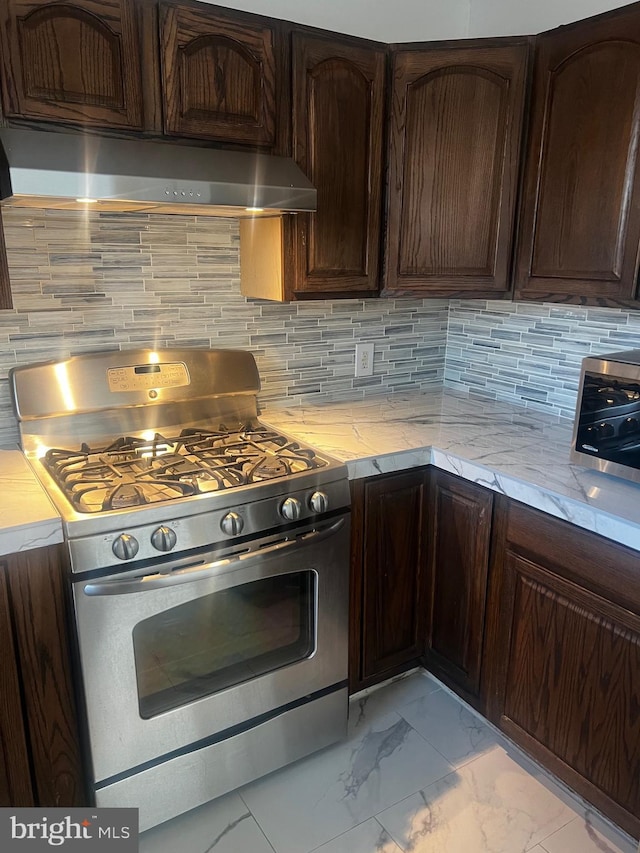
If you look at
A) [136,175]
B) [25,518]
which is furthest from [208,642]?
[136,175]

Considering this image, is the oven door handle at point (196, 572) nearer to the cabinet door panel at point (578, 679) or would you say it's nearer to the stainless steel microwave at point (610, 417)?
the cabinet door panel at point (578, 679)

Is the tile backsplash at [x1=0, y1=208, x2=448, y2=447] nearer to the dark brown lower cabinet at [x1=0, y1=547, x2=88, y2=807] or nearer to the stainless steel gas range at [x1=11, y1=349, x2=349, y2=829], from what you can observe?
the stainless steel gas range at [x1=11, y1=349, x2=349, y2=829]

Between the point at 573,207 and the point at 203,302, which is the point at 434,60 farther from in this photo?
the point at 203,302

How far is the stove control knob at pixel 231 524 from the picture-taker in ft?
4.88

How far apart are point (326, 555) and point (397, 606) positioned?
452mm

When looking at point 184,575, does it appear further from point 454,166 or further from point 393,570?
point 454,166

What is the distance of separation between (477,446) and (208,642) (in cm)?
96

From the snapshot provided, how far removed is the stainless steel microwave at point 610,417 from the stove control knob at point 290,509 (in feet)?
2.49

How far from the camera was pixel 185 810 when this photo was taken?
163 cm

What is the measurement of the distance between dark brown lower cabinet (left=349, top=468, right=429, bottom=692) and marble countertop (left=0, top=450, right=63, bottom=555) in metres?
0.82

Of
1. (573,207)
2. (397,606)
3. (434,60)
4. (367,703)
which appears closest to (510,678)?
(397,606)

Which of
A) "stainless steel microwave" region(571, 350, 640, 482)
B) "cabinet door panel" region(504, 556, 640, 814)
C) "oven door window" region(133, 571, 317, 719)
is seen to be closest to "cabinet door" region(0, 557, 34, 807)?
"oven door window" region(133, 571, 317, 719)

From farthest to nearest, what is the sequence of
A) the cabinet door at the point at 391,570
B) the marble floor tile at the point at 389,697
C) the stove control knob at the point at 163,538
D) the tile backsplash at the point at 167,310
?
the marble floor tile at the point at 389,697 → the cabinet door at the point at 391,570 → the tile backsplash at the point at 167,310 → the stove control knob at the point at 163,538

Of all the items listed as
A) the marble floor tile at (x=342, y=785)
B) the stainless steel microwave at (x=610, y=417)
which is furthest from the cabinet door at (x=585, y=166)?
the marble floor tile at (x=342, y=785)
